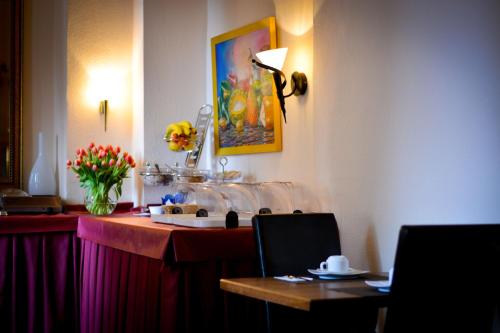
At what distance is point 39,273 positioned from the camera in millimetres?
4262

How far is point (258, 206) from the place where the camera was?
151 inches

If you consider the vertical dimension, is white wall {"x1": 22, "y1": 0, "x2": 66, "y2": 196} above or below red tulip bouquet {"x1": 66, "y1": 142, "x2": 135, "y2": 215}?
above

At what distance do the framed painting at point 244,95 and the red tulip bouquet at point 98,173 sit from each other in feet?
2.37

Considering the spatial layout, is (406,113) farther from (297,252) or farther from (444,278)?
(444,278)

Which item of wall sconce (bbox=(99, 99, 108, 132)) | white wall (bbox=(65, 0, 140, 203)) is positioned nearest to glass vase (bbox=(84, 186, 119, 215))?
white wall (bbox=(65, 0, 140, 203))

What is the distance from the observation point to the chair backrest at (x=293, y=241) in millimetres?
2795

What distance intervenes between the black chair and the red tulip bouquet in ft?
6.32

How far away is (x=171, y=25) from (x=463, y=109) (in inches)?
118

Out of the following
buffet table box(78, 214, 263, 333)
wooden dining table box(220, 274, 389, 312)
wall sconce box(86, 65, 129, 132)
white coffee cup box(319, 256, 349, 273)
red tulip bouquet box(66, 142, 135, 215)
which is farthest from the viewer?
wall sconce box(86, 65, 129, 132)

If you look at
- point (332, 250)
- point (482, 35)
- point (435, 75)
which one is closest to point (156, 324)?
point (332, 250)

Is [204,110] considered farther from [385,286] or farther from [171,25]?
[385,286]

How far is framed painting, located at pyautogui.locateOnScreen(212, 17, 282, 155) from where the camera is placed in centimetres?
408

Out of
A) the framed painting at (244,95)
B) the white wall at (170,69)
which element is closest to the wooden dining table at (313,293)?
the framed painting at (244,95)

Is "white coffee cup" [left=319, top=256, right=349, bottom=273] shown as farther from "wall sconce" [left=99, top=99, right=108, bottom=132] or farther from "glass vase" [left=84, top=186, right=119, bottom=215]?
"wall sconce" [left=99, top=99, right=108, bottom=132]
